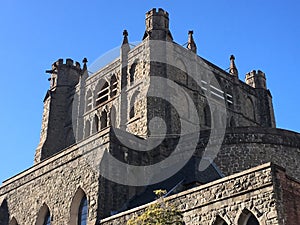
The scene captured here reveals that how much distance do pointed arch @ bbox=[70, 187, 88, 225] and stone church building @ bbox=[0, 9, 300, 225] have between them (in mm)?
48

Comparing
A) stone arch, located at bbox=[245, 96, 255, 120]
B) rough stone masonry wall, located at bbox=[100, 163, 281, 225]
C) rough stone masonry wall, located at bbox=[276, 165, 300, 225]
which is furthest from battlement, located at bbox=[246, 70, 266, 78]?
rough stone masonry wall, located at bbox=[276, 165, 300, 225]

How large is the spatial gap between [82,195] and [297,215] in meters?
11.3

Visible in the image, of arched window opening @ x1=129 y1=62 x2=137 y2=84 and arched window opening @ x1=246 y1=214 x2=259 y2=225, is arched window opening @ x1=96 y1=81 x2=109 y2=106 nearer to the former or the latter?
arched window opening @ x1=129 y1=62 x2=137 y2=84

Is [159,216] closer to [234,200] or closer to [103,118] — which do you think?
[234,200]

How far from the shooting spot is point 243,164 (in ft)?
83.4

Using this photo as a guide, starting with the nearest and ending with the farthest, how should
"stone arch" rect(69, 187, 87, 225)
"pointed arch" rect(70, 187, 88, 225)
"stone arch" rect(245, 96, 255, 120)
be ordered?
"pointed arch" rect(70, 187, 88, 225)
"stone arch" rect(69, 187, 87, 225)
"stone arch" rect(245, 96, 255, 120)

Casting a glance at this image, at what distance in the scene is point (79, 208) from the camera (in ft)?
78.1

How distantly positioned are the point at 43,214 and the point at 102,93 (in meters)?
14.8

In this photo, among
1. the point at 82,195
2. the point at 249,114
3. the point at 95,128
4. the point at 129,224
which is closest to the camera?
the point at 129,224

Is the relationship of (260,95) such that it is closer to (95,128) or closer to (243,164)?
(95,128)

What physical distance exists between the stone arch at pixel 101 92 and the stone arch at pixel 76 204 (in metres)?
14.9

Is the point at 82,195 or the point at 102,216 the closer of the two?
the point at 102,216

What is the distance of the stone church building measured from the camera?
1688 cm

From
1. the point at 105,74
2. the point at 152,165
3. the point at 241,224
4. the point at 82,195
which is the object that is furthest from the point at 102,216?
the point at 105,74
